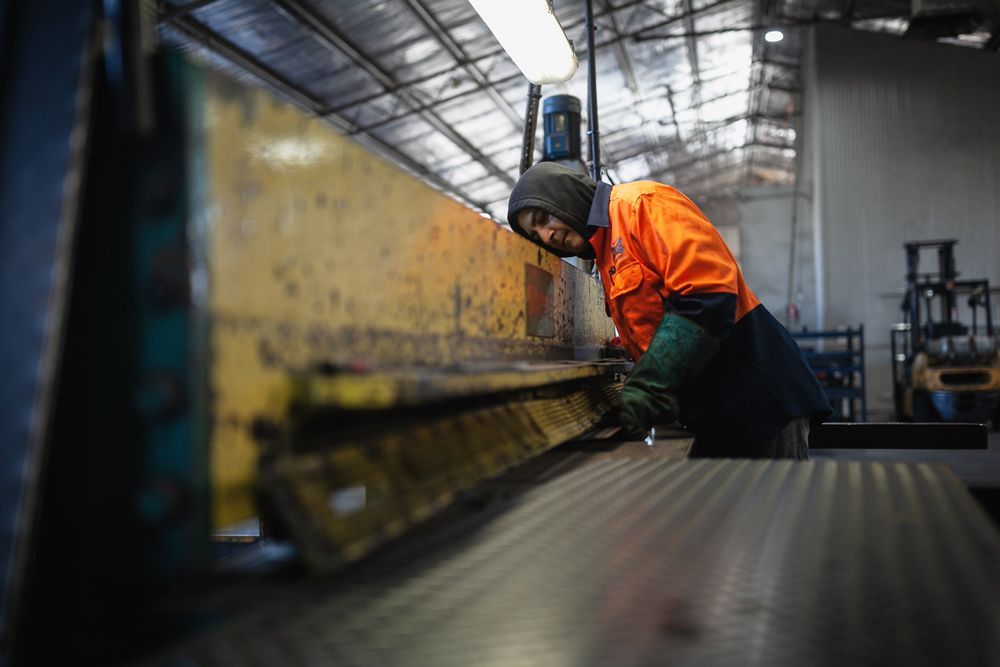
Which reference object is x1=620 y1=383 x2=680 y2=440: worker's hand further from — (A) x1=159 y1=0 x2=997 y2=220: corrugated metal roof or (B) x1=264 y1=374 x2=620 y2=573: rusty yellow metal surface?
(A) x1=159 y1=0 x2=997 y2=220: corrugated metal roof

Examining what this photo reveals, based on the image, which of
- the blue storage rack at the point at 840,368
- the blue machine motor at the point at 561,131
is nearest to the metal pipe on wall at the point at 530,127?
the blue machine motor at the point at 561,131

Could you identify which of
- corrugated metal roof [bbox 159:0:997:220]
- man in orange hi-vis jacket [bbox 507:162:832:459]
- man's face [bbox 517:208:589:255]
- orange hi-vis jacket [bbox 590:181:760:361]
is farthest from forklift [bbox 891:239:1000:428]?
man's face [bbox 517:208:589:255]

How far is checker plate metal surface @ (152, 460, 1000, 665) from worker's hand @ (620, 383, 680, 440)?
24.5 inches

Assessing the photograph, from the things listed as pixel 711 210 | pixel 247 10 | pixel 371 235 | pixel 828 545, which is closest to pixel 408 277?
pixel 371 235

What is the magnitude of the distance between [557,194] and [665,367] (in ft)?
2.12

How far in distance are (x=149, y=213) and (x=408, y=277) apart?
0.51 metres

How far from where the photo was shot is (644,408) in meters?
1.78

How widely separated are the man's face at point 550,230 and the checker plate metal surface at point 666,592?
120 cm

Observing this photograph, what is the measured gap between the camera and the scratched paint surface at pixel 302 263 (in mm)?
757

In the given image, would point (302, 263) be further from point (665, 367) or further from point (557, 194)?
point (557, 194)

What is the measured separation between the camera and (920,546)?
0.89m

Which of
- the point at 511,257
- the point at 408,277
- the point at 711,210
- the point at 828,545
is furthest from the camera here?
the point at 711,210

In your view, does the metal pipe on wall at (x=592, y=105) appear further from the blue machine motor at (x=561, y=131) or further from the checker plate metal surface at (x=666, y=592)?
the checker plate metal surface at (x=666, y=592)

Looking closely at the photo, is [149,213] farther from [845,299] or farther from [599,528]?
[845,299]
